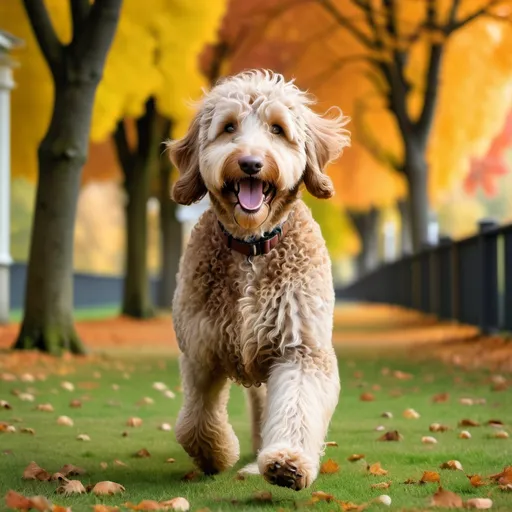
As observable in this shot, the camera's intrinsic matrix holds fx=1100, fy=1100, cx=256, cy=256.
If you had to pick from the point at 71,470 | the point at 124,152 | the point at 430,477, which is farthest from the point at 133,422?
the point at 124,152

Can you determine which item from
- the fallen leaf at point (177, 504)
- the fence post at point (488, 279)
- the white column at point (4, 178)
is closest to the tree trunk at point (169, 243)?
the white column at point (4, 178)

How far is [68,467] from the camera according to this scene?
5383mm

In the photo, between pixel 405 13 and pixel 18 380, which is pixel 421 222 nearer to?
pixel 405 13

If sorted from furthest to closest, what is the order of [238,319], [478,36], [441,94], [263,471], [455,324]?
[441,94] → [478,36] → [455,324] → [238,319] → [263,471]

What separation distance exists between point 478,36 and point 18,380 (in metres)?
17.1

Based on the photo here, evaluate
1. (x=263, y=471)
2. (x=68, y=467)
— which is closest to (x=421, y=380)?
(x=68, y=467)

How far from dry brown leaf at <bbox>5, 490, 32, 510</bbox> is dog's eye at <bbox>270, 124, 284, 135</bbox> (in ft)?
6.18

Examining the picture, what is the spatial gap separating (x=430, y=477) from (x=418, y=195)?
1730 centimetres

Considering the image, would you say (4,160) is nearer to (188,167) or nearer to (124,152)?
(124,152)

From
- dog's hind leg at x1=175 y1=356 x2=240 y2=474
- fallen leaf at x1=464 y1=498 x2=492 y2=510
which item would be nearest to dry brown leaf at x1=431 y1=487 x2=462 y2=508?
fallen leaf at x1=464 y1=498 x2=492 y2=510

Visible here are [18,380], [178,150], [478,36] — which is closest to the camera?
[178,150]

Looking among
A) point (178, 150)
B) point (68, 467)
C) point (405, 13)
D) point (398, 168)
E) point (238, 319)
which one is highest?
point (405, 13)

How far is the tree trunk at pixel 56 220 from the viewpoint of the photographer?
11.5m

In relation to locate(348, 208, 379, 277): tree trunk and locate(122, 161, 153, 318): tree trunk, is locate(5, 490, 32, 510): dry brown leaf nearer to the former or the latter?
locate(122, 161, 153, 318): tree trunk
